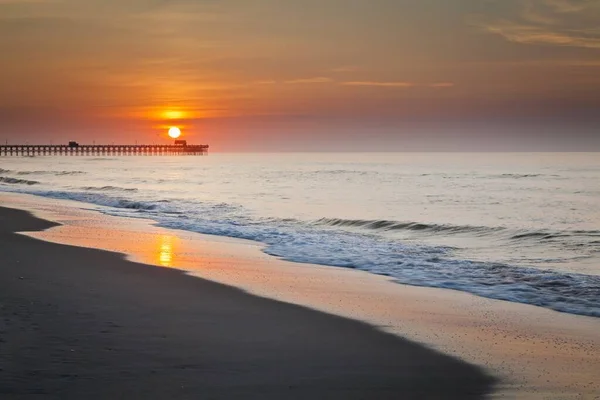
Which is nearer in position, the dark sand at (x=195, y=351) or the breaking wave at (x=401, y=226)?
the dark sand at (x=195, y=351)

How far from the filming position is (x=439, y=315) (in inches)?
389

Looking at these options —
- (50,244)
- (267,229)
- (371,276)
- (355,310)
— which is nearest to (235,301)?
(355,310)

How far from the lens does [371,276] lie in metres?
13.7

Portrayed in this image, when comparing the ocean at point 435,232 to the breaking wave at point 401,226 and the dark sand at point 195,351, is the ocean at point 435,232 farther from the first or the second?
the dark sand at point 195,351

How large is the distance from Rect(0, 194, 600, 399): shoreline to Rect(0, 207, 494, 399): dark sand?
42 cm

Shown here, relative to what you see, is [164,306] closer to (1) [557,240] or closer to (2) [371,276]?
(2) [371,276]

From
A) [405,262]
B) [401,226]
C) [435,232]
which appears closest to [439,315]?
[405,262]

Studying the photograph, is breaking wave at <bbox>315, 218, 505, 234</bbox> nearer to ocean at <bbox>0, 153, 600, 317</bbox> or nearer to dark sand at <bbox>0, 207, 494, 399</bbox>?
ocean at <bbox>0, 153, 600, 317</bbox>

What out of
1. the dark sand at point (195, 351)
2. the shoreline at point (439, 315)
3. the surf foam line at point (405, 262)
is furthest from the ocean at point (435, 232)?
the dark sand at point (195, 351)

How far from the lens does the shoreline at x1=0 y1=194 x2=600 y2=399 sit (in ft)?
22.9

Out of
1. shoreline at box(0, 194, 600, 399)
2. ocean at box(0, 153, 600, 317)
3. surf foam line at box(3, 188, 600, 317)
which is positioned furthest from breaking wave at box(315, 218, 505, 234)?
shoreline at box(0, 194, 600, 399)

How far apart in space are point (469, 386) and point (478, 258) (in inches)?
445

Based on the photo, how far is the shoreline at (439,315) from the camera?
6.98 metres

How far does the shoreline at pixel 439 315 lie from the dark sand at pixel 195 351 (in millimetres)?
420
